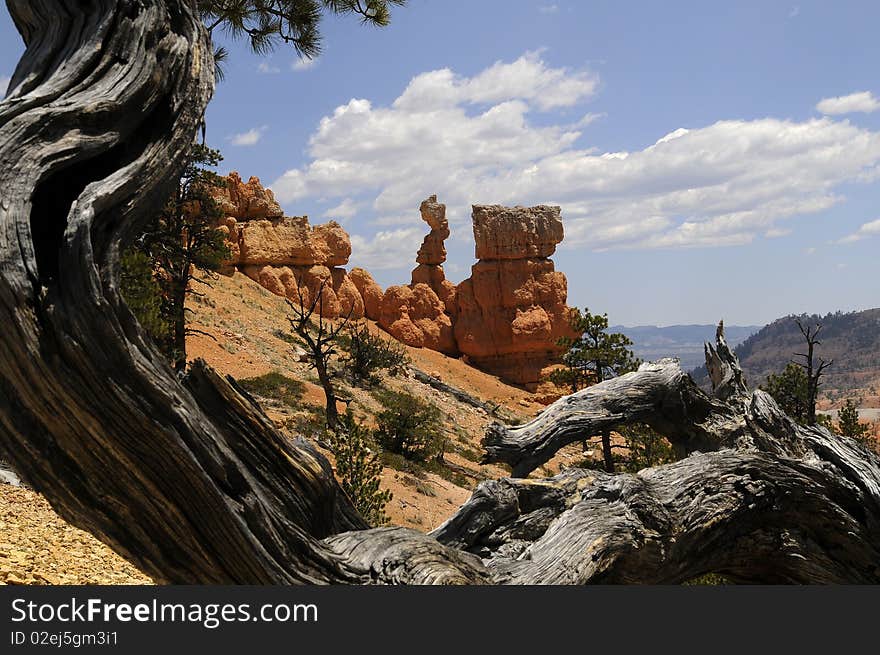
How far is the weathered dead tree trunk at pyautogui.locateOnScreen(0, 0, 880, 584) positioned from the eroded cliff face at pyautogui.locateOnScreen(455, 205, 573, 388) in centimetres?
5378

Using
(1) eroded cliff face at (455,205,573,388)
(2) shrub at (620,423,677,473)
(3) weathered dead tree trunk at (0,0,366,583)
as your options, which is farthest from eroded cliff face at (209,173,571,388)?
(3) weathered dead tree trunk at (0,0,366,583)

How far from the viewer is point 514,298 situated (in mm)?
59812

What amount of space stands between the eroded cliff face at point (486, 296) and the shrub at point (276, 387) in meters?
27.5

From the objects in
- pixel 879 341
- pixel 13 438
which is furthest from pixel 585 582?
pixel 879 341

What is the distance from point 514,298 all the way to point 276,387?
34858 mm

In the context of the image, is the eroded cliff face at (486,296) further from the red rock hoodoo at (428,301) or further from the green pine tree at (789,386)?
the green pine tree at (789,386)

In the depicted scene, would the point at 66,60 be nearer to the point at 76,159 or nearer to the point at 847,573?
the point at 76,159

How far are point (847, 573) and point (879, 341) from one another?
220m

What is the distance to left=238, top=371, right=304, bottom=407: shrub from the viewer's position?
2595 centimetres

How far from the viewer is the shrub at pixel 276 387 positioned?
26.0m

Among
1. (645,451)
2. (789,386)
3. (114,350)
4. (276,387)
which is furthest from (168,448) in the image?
(789,386)

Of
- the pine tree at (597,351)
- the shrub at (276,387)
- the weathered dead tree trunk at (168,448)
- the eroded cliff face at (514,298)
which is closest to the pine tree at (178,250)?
the shrub at (276,387)

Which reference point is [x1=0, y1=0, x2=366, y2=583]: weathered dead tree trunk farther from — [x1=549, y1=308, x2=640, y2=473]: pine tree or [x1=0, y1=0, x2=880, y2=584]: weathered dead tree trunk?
[x1=549, y1=308, x2=640, y2=473]: pine tree

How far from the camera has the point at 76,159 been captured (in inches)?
121
